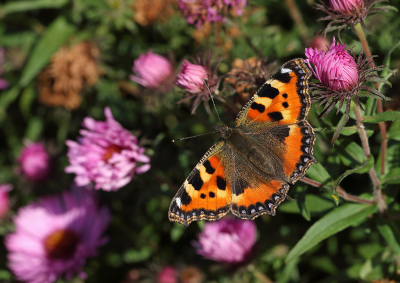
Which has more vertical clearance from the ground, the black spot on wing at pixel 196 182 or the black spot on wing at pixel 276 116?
the black spot on wing at pixel 276 116

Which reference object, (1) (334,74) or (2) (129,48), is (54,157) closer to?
(2) (129,48)

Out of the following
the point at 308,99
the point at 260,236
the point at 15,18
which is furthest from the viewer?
the point at 15,18

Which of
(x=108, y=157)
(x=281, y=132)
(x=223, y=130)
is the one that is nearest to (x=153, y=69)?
(x=108, y=157)

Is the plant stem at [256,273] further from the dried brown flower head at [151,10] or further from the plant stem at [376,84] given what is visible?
the dried brown flower head at [151,10]

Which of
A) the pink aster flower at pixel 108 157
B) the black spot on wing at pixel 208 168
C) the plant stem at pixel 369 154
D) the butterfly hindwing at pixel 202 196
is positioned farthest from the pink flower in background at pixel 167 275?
the plant stem at pixel 369 154

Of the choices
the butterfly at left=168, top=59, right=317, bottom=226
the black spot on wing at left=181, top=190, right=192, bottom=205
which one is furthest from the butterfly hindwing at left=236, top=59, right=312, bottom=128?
the black spot on wing at left=181, top=190, right=192, bottom=205

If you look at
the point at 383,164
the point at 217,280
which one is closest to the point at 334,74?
the point at 383,164

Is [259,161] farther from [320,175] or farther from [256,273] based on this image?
[256,273]
